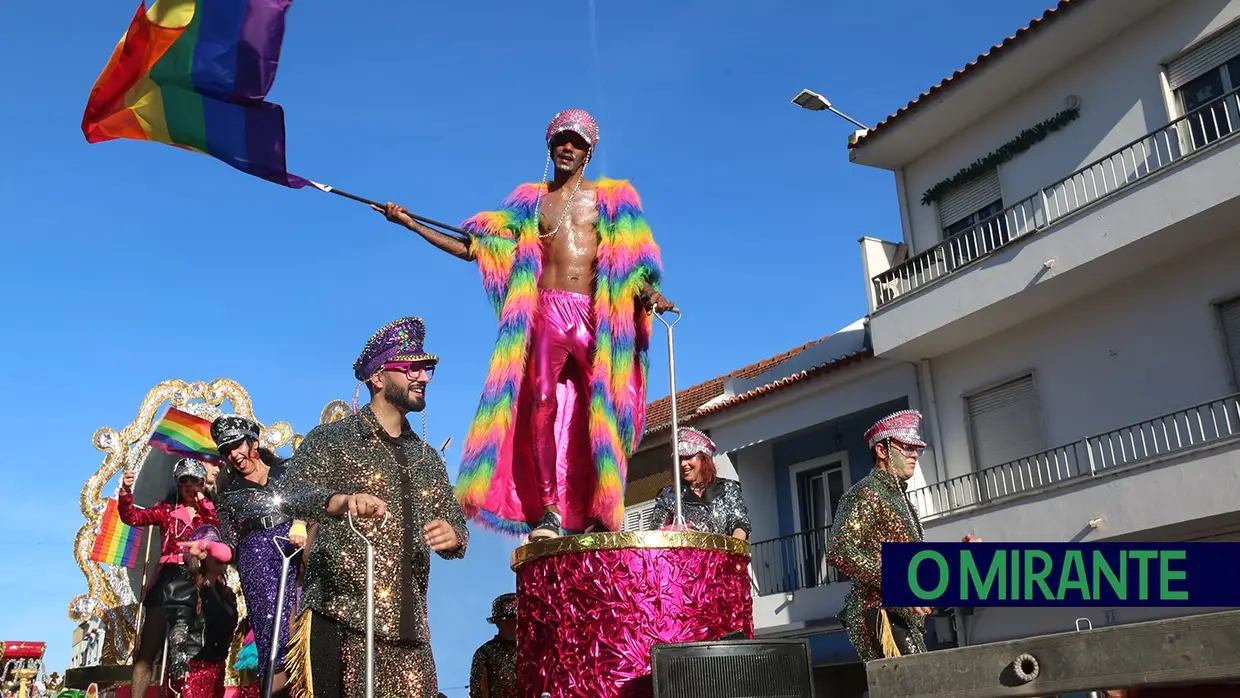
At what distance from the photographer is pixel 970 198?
16484mm

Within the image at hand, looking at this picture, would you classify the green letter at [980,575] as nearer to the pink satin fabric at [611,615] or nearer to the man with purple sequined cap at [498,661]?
the pink satin fabric at [611,615]

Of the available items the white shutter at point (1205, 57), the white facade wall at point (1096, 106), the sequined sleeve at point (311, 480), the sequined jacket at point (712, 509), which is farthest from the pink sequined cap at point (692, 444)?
the white shutter at point (1205, 57)

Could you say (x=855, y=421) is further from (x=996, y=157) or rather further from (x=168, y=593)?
(x=168, y=593)

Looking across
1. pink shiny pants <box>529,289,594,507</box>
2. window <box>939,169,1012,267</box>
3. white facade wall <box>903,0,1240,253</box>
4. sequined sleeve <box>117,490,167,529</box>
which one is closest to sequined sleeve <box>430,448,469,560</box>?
pink shiny pants <box>529,289,594,507</box>

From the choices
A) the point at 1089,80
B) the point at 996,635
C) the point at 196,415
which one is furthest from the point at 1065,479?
the point at 196,415

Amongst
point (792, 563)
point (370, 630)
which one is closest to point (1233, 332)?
point (792, 563)

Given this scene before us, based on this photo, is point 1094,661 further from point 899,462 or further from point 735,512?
point 735,512

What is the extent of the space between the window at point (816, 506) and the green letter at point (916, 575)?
13991mm

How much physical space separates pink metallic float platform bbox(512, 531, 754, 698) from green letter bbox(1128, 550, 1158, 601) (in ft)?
5.40

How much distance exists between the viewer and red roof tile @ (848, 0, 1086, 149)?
1432cm

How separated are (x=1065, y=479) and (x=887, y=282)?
4.15 m

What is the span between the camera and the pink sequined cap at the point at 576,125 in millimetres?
5824

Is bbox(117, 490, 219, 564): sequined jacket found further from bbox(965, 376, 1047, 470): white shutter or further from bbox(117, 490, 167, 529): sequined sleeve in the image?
bbox(965, 376, 1047, 470): white shutter

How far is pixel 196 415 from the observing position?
1115 cm
